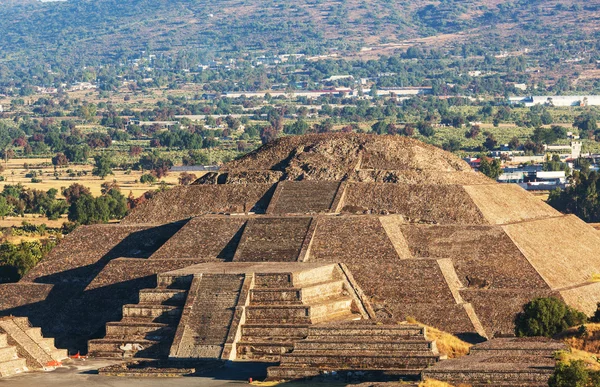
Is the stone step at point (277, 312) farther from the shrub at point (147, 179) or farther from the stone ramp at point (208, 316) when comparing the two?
the shrub at point (147, 179)

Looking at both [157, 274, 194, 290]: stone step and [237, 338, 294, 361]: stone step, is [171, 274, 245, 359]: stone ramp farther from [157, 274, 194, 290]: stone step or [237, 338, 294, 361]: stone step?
[237, 338, 294, 361]: stone step

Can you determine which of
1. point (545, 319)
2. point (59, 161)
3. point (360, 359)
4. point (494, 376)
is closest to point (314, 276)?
point (545, 319)

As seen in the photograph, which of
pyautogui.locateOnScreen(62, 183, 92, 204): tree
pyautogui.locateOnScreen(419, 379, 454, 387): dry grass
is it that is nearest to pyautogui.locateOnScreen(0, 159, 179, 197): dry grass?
pyautogui.locateOnScreen(62, 183, 92, 204): tree

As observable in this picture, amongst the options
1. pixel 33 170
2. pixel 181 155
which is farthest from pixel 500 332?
pixel 181 155

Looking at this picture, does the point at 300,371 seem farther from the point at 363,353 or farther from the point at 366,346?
the point at 366,346

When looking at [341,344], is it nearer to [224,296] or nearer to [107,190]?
[224,296]
